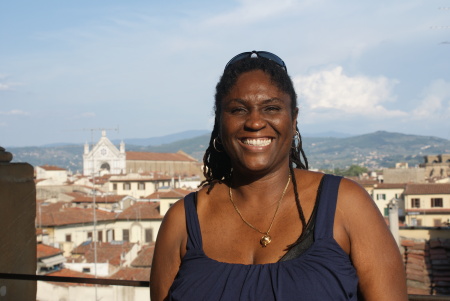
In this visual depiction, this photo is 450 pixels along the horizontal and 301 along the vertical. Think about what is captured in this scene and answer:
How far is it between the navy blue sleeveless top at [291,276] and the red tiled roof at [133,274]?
18.8m

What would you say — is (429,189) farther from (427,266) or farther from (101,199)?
(101,199)

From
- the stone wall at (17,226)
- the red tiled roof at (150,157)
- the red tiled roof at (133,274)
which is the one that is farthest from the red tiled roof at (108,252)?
the red tiled roof at (150,157)

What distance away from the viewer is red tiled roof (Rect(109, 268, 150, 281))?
66.0 ft

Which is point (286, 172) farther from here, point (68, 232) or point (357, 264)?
point (68, 232)

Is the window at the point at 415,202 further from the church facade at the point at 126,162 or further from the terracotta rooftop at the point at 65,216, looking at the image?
the church facade at the point at 126,162

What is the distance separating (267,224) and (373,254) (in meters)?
0.34

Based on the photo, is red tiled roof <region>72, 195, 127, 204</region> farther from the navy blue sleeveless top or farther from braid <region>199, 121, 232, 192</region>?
the navy blue sleeveless top

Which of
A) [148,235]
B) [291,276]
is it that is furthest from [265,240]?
[148,235]

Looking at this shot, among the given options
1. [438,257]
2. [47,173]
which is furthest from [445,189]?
[47,173]

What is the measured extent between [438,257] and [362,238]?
12.8 m

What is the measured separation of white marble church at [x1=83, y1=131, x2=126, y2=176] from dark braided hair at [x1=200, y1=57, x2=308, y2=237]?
299ft

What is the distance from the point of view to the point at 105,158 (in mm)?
95438

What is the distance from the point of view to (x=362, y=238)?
5.21 feet

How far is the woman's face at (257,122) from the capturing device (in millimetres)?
1761
